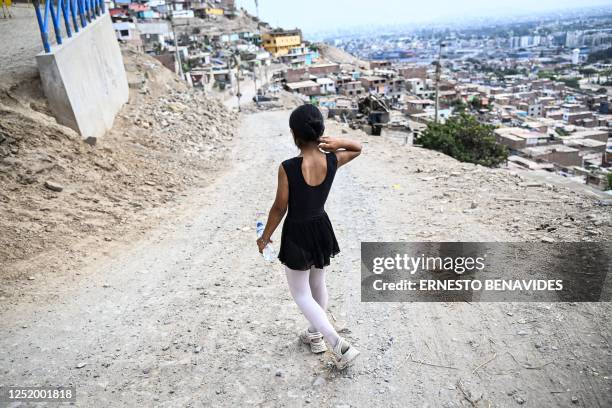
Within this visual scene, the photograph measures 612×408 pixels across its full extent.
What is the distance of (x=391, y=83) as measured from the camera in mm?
47375

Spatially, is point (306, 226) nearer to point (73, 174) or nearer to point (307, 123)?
point (307, 123)

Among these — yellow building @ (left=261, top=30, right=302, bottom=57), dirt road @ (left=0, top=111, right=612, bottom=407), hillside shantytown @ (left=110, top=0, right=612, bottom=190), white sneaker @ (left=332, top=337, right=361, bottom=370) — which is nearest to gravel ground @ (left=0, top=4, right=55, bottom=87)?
dirt road @ (left=0, top=111, right=612, bottom=407)

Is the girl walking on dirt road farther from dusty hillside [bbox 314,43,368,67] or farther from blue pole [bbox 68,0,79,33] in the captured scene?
dusty hillside [bbox 314,43,368,67]

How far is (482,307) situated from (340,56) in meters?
71.4

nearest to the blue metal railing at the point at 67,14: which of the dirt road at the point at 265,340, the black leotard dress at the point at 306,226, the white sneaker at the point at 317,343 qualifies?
the dirt road at the point at 265,340

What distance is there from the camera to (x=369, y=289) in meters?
3.40

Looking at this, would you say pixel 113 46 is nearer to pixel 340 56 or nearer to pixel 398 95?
pixel 398 95

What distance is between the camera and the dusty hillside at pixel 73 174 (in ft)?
14.4

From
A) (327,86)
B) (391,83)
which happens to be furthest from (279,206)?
(391,83)

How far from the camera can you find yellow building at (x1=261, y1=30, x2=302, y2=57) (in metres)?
59.7

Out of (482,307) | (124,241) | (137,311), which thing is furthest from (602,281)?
(124,241)

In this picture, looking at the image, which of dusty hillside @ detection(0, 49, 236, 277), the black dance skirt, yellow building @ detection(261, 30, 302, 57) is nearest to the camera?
the black dance skirt

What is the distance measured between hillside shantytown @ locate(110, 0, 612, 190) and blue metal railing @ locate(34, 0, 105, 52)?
880 cm

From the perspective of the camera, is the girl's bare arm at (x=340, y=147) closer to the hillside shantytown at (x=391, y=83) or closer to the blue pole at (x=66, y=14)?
the blue pole at (x=66, y=14)
